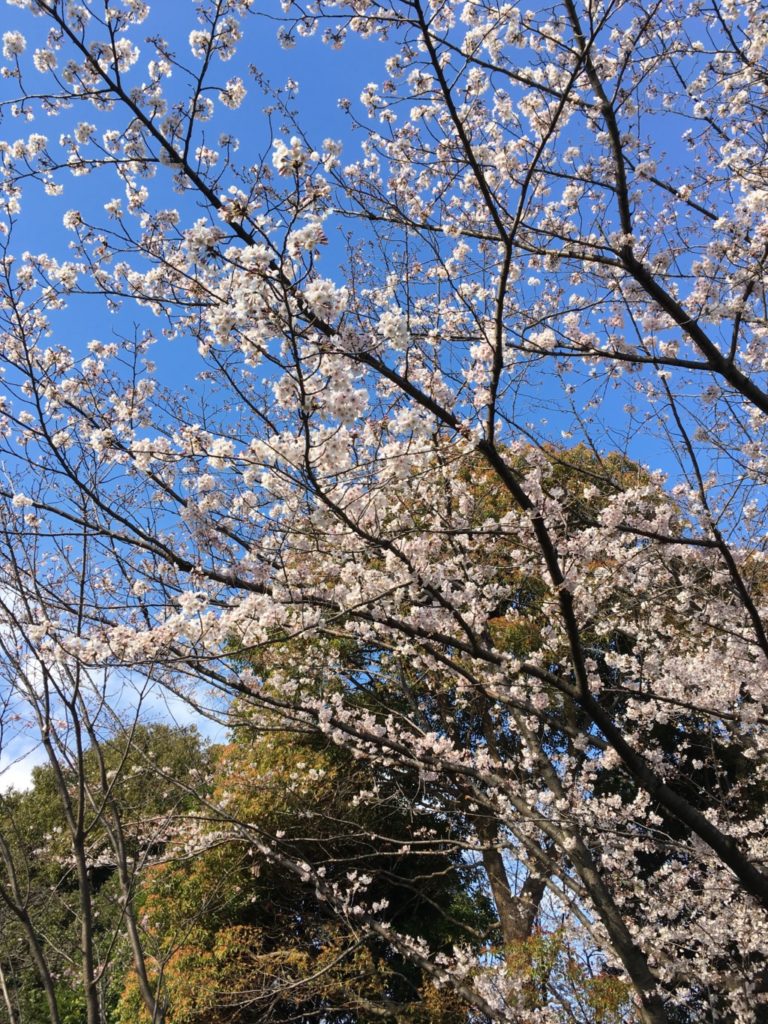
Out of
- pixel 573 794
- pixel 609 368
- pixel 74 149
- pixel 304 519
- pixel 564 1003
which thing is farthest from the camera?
pixel 573 794

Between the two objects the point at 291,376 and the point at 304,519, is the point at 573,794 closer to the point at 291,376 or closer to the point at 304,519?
the point at 304,519

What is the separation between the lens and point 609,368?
4.62 metres

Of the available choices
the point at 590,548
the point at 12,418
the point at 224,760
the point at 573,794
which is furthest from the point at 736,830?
the point at 12,418

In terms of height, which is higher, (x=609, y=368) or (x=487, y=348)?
(x=609, y=368)

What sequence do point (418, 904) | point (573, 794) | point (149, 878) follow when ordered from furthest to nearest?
point (418, 904)
point (149, 878)
point (573, 794)

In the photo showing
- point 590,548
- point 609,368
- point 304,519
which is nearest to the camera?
point 304,519

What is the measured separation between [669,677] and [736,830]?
1912 millimetres

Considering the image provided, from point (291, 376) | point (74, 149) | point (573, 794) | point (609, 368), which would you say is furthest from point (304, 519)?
point (573, 794)

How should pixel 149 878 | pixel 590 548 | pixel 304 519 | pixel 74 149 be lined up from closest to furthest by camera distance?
pixel 74 149, pixel 304 519, pixel 590 548, pixel 149 878

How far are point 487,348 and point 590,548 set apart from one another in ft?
5.39

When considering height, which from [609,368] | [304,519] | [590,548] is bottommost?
[590,548]

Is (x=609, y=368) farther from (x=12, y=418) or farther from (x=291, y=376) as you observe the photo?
(x=12, y=418)

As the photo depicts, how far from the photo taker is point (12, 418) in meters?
3.82

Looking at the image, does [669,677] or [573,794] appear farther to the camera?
[573,794]
